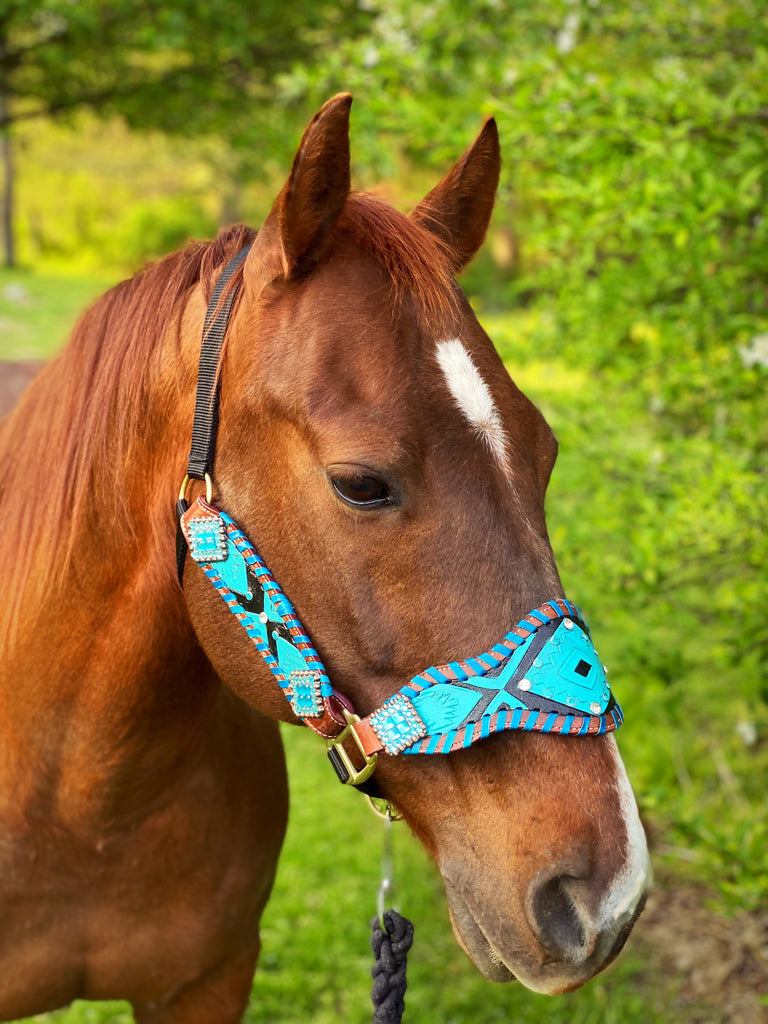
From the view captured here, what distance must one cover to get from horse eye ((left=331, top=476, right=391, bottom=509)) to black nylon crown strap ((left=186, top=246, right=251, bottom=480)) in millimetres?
271

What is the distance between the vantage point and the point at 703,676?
5.72 meters

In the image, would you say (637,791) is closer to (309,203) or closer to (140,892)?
(140,892)

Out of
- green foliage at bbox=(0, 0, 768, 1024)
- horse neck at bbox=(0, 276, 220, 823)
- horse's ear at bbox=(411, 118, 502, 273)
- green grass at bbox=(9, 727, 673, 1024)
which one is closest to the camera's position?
horse neck at bbox=(0, 276, 220, 823)

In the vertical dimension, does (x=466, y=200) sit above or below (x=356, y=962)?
above

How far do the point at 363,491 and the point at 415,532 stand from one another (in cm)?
11

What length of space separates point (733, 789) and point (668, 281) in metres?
2.31

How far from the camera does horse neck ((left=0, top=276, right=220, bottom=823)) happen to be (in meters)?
1.77

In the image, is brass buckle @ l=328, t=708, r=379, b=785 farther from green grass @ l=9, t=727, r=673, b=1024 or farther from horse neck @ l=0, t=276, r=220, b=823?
green grass @ l=9, t=727, r=673, b=1024

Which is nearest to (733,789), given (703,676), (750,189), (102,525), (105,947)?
(703,676)

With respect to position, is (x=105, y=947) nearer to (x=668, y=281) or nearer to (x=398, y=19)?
(x=668, y=281)

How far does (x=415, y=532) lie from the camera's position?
1472mm

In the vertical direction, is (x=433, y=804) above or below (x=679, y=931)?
above

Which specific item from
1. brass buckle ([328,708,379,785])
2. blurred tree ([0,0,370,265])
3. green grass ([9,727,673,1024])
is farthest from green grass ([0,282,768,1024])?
blurred tree ([0,0,370,265])

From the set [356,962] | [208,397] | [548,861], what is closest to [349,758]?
[548,861]
